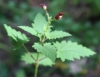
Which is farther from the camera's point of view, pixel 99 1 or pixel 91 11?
pixel 91 11

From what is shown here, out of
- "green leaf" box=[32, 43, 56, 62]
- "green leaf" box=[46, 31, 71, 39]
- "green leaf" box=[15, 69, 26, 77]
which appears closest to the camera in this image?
"green leaf" box=[32, 43, 56, 62]

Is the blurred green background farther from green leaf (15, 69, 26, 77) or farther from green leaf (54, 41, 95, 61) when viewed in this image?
green leaf (54, 41, 95, 61)

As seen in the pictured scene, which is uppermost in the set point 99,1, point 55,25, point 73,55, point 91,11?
point 91,11

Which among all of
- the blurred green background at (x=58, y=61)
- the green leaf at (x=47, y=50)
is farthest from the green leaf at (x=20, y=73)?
the green leaf at (x=47, y=50)

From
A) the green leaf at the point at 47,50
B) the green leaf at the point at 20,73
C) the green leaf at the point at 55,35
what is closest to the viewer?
the green leaf at the point at 47,50

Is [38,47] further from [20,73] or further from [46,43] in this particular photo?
[20,73]

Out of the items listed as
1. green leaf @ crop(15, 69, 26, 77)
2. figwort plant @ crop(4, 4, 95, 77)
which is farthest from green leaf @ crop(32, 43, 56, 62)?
green leaf @ crop(15, 69, 26, 77)

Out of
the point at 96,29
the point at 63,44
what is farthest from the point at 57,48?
the point at 96,29

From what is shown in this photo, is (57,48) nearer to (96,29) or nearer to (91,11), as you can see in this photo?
(96,29)

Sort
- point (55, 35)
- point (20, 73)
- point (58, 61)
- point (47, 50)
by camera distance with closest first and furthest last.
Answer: point (47, 50)
point (55, 35)
point (20, 73)
point (58, 61)

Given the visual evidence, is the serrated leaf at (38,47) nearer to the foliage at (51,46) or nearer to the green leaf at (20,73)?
the foliage at (51,46)

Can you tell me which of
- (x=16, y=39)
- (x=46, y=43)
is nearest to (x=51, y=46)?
(x=46, y=43)
